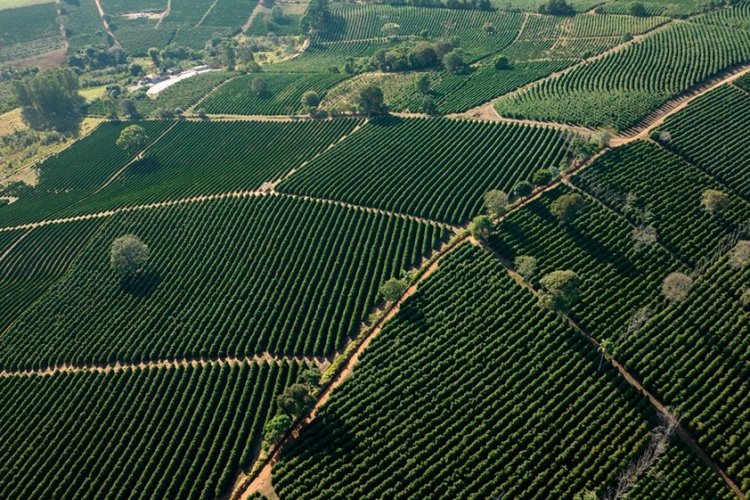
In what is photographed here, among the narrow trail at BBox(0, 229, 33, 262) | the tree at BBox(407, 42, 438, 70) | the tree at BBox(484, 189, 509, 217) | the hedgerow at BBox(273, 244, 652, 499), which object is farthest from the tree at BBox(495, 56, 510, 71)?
the narrow trail at BBox(0, 229, 33, 262)

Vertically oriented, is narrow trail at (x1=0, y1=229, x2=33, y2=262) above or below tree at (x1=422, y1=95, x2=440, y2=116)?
below

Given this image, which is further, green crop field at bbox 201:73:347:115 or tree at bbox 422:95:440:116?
green crop field at bbox 201:73:347:115

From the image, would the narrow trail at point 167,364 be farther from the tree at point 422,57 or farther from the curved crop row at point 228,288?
the tree at point 422,57

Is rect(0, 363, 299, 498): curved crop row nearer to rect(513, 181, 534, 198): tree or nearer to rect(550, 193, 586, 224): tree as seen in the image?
rect(550, 193, 586, 224): tree

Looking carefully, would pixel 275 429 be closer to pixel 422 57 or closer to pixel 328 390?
pixel 328 390

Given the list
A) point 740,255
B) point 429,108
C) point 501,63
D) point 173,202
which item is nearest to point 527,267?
point 740,255
